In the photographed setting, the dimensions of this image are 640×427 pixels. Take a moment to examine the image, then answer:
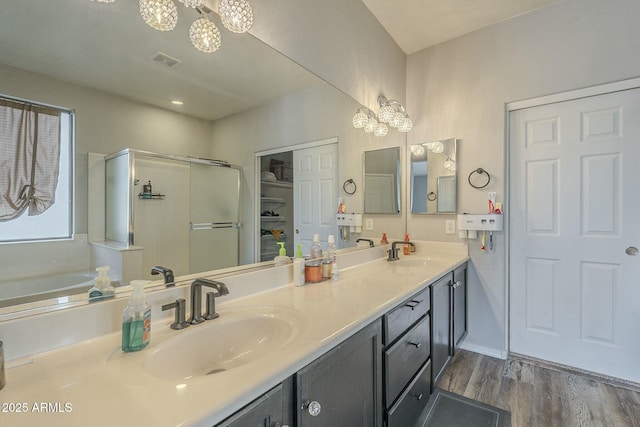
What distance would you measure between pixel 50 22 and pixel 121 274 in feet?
2.53

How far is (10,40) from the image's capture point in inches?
29.8

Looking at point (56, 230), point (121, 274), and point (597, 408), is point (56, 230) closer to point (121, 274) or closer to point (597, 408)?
point (121, 274)

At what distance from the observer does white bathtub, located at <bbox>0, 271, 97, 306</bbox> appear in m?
0.77

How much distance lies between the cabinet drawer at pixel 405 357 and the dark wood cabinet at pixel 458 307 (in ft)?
1.73

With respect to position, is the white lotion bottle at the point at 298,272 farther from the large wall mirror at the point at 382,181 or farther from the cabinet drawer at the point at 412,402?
the large wall mirror at the point at 382,181

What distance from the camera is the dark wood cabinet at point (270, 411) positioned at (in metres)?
0.60

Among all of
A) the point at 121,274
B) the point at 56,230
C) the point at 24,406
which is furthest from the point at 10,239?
the point at 24,406

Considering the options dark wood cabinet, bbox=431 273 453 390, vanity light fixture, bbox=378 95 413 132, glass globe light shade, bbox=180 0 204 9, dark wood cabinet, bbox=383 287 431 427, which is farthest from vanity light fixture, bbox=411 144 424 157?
glass globe light shade, bbox=180 0 204 9

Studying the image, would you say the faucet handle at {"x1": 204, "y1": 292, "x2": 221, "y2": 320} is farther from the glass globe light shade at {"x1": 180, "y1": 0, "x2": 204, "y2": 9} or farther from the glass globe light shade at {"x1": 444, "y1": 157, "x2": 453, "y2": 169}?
the glass globe light shade at {"x1": 444, "y1": 157, "x2": 453, "y2": 169}

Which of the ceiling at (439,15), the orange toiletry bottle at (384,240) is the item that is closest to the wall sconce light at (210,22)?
the ceiling at (439,15)

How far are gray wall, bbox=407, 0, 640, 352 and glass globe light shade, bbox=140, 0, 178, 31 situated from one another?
2178mm

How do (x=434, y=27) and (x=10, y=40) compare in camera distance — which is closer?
(x=10, y=40)

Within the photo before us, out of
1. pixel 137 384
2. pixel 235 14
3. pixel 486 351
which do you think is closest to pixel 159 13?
pixel 235 14

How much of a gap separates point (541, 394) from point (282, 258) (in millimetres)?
1880
